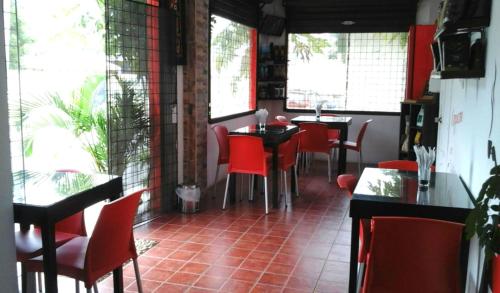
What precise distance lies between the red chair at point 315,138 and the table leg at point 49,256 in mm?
4613

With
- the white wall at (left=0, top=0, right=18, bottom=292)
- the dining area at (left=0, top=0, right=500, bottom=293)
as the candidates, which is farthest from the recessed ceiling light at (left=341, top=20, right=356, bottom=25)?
the white wall at (left=0, top=0, right=18, bottom=292)

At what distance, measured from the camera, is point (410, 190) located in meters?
2.76

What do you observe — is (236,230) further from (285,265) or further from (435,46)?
(435,46)

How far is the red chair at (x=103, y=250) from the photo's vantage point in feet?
7.97

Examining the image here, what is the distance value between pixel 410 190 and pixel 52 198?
1.96 m

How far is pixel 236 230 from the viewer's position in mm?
4465

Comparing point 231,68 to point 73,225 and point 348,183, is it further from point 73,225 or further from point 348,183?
point 73,225

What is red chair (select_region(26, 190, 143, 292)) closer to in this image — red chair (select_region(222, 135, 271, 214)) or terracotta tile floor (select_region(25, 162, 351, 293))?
terracotta tile floor (select_region(25, 162, 351, 293))

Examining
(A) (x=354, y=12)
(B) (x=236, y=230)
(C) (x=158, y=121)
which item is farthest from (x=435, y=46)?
(A) (x=354, y=12)

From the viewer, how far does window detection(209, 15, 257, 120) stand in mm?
6324

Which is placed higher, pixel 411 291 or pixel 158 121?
pixel 158 121

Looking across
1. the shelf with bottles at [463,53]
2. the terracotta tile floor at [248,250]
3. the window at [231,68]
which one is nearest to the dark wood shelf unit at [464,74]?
the shelf with bottles at [463,53]

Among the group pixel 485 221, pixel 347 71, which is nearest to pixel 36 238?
pixel 485 221

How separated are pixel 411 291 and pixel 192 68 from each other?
11.6 ft
